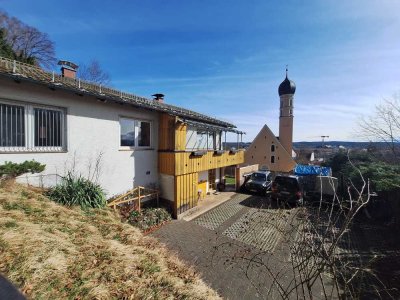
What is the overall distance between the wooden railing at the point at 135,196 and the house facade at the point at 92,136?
0.36 metres

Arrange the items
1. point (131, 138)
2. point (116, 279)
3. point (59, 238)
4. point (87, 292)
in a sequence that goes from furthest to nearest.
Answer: point (131, 138) < point (59, 238) < point (116, 279) < point (87, 292)

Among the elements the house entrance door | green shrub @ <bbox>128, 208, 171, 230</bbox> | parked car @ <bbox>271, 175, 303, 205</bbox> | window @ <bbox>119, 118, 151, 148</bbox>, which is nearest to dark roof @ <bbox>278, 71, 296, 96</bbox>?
the house entrance door

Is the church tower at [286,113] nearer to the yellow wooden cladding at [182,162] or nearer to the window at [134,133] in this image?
the yellow wooden cladding at [182,162]

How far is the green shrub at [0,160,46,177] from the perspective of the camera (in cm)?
671

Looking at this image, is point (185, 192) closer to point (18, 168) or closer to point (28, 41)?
point (18, 168)

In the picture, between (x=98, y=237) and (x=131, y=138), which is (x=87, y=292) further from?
(x=131, y=138)


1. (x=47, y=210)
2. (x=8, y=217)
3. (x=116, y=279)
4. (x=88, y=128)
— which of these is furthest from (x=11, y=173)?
(x=116, y=279)

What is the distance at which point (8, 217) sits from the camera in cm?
531

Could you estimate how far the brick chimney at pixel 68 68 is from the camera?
11706 mm

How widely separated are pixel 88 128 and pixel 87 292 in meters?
6.95

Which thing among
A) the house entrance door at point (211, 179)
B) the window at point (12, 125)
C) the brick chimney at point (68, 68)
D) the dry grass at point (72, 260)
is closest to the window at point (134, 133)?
the window at point (12, 125)

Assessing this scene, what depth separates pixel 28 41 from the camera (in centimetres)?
2388

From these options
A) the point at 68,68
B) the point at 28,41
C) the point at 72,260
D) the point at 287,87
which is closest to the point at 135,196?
the point at 72,260

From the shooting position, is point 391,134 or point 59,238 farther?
point 391,134
